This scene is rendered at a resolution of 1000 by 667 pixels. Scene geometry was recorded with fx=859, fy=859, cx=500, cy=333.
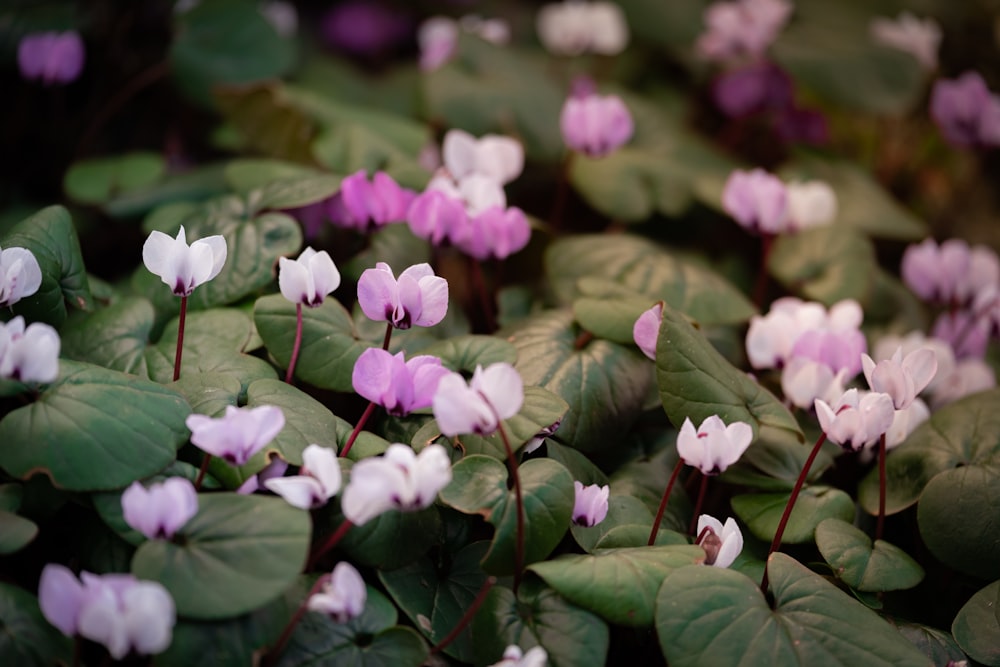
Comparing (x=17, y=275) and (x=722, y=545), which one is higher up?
(x=17, y=275)

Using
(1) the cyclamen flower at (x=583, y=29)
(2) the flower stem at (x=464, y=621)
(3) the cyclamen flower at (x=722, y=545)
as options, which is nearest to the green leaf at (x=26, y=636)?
(2) the flower stem at (x=464, y=621)

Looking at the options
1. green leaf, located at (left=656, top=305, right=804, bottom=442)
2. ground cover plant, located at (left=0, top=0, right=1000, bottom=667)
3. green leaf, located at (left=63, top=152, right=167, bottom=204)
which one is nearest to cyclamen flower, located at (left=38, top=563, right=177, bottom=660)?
ground cover plant, located at (left=0, top=0, right=1000, bottom=667)

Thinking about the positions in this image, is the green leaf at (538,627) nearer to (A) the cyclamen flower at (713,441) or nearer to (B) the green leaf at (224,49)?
(A) the cyclamen flower at (713,441)

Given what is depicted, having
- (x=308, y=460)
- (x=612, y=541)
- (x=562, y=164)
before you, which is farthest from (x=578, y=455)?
(x=562, y=164)

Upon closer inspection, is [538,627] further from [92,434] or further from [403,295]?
[92,434]

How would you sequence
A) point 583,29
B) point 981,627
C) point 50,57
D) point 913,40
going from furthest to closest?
point 913,40
point 583,29
point 50,57
point 981,627

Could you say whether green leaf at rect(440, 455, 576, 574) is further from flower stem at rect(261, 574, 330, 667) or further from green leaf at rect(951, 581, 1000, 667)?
green leaf at rect(951, 581, 1000, 667)

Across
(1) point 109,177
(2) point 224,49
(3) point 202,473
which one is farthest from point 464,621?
(2) point 224,49
